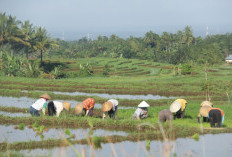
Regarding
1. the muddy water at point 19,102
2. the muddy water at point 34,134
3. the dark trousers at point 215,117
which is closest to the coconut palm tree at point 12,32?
the muddy water at point 19,102

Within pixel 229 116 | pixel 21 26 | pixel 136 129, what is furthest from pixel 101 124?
pixel 21 26

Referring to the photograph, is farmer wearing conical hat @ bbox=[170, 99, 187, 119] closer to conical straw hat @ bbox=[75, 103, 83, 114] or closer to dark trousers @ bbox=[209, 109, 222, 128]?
dark trousers @ bbox=[209, 109, 222, 128]

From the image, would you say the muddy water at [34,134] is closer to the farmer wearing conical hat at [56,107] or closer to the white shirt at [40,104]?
the white shirt at [40,104]

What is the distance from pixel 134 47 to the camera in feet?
227

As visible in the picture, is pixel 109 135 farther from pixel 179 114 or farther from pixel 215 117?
pixel 179 114

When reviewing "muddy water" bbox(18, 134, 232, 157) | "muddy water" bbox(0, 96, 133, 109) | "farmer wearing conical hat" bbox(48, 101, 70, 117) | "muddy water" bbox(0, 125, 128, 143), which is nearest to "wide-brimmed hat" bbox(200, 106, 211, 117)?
"muddy water" bbox(18, 134, 232, 157)

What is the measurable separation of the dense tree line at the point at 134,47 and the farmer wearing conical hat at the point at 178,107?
30.4 m

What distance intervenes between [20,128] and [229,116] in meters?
7.34

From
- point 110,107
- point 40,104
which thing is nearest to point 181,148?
point 110,107

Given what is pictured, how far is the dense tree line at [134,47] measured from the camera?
43469 millimetres

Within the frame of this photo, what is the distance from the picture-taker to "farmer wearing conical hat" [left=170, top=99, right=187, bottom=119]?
464 inches

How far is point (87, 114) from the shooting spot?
41.2ft

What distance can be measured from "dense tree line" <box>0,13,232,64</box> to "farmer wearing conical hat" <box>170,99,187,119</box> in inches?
1196

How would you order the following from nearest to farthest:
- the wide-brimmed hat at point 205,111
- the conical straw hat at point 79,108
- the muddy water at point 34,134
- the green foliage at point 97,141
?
1. the green foliage at point 97,141
2. the muddy water at point 34,134
3. the wide-brimmed hat at point 205,111
4. the conical straw hat at point 79,108
